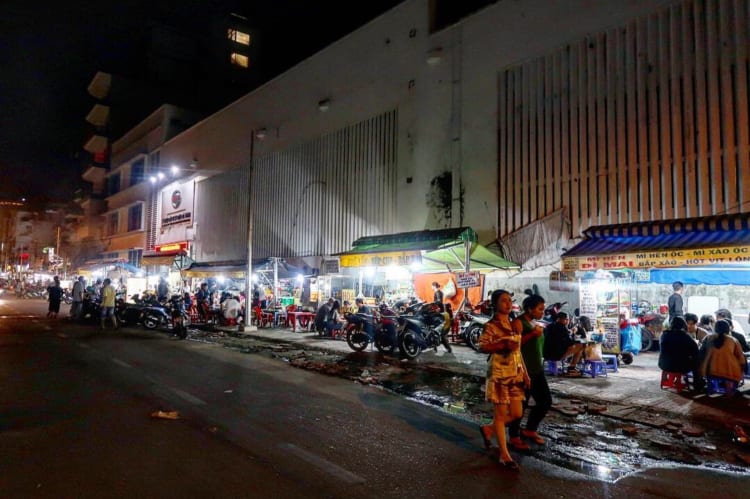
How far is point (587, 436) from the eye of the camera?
21.8 ft

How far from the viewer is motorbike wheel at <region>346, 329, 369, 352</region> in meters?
14.2

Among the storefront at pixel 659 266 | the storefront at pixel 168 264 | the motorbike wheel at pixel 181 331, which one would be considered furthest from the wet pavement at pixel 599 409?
the storefront at pixel 168 264

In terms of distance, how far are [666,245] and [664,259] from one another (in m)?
0.34

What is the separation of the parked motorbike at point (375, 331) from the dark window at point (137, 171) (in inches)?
1405

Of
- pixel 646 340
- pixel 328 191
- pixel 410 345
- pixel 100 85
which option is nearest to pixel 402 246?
pixel 410 345

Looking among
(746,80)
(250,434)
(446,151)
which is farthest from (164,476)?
(446,151)

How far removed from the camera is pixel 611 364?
1126 cm

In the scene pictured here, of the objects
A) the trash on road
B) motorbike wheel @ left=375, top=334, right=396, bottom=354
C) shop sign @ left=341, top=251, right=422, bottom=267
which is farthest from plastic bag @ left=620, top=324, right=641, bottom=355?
the trash on road

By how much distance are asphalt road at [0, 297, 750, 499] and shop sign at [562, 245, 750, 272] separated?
223 inches

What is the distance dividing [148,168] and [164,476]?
139 feet

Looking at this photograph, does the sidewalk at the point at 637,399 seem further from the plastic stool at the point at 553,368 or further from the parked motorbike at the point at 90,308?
the parked motorbike at the point at 90,308

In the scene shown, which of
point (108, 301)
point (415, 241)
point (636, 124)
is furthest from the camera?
point (108, 301)

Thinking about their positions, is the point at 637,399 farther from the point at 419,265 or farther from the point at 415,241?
the point at 419,265

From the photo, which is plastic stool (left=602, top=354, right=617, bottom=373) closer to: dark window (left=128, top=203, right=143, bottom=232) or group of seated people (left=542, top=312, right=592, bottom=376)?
group of seated people (left=542, top=312, right=592, bottom=376)
